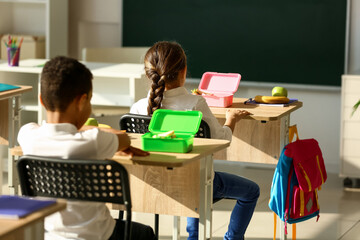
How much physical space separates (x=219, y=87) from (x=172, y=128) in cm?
118

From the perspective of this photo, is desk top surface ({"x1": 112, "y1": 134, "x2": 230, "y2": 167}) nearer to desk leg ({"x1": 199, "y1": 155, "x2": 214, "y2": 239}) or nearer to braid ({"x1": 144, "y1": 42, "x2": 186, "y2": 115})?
desk leg ({"x1": 199, "y1": 155, "x2": 214, "y2": 239})

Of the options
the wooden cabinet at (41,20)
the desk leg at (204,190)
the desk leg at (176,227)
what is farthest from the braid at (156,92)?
the wooden cabinet at (41,20)

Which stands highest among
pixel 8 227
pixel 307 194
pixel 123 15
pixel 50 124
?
pixel 123 15

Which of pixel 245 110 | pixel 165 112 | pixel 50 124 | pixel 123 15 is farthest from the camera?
pixel 123 15

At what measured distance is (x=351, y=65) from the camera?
5.78 m

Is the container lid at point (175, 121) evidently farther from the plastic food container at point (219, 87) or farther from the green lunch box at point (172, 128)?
the plastic food container at point (219, 87)

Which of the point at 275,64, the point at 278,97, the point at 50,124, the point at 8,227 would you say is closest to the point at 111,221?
the point at 50,124

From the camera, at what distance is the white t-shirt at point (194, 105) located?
3.11 m

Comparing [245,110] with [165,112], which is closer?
[165,112]

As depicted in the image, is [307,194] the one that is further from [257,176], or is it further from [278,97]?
[257,176]

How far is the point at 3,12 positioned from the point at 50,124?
15.6 feet

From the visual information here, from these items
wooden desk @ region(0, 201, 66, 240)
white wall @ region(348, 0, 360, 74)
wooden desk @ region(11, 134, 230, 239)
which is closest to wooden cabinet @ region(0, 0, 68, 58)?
white wall @ region(348, 0, 360, 74)

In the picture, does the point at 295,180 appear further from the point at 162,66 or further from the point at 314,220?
the point at 314,220

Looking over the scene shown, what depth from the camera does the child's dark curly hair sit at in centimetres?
228
